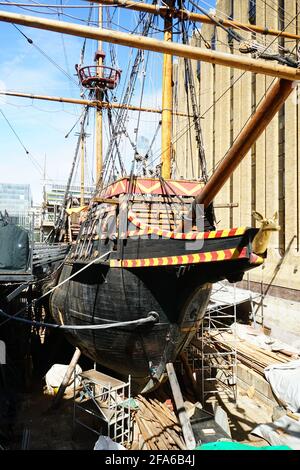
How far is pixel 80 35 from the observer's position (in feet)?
18.1

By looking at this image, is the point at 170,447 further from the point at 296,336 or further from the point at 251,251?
the point at 296,336

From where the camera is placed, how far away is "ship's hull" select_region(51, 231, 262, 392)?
22.7 ft

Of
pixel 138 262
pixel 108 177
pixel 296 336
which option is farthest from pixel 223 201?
pixel 138 262

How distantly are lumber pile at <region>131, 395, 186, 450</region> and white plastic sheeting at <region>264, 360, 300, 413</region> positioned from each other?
11.3 ft

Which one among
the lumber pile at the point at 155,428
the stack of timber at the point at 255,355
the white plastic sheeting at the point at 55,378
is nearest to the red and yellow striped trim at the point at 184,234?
the lumber pile at the point at 155,428

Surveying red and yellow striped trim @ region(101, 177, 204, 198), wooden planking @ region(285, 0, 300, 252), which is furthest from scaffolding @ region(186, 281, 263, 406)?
wooden planking @ region(285, 0, 300, 252)

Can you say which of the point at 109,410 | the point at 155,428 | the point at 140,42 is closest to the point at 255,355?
the point at 155,428

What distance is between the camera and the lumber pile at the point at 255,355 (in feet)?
37.1

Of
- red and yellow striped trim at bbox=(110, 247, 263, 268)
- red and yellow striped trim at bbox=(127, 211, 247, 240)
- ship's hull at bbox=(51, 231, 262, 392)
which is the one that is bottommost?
ship's hull at bbox=(51, 231, 262, 392)

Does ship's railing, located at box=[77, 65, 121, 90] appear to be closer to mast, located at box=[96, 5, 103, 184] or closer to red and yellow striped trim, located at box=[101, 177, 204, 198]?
mast, located at box=[96, 5, 103, 184]

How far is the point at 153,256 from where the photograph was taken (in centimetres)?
689

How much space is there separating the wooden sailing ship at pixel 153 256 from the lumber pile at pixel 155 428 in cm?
52

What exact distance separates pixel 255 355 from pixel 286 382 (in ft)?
8.06
